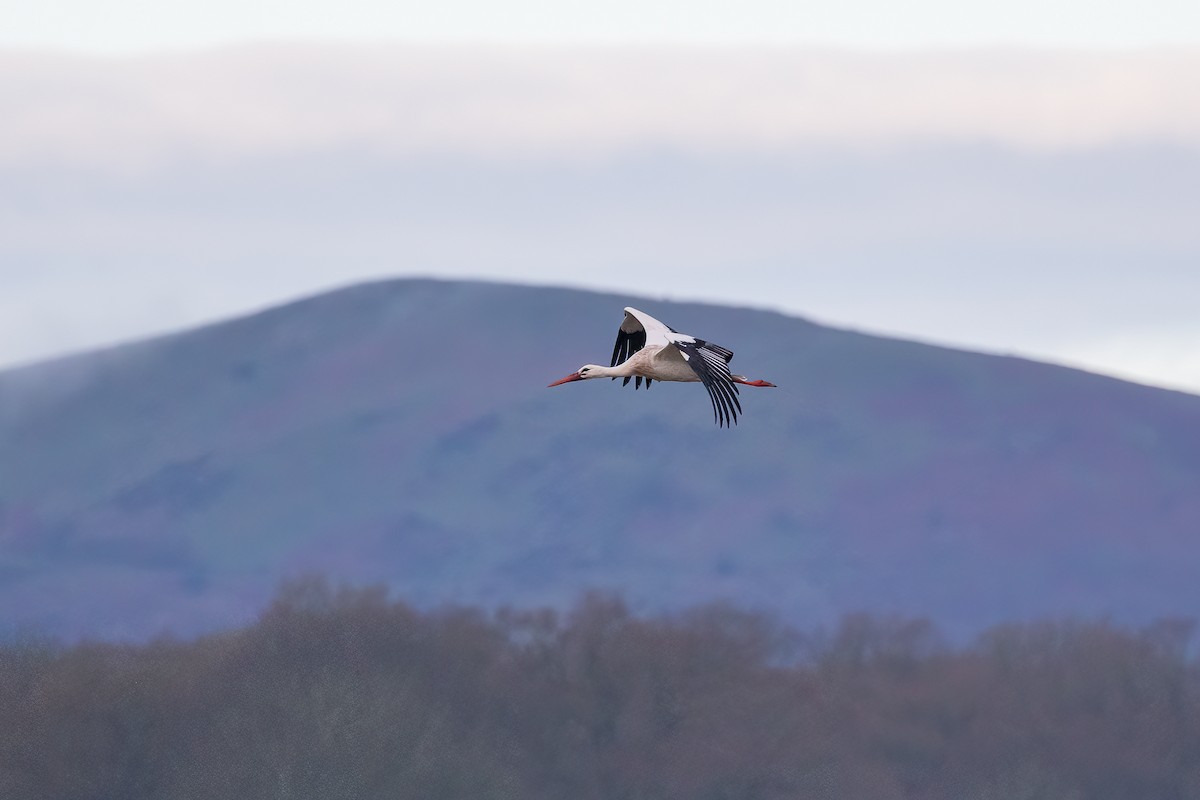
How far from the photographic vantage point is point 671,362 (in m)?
22.2

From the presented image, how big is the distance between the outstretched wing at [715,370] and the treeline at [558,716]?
1722 inches

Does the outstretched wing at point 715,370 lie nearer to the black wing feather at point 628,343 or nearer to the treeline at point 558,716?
the black wing feather at point 628,343

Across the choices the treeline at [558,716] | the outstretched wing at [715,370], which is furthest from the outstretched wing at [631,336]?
the treeline at [558,716]

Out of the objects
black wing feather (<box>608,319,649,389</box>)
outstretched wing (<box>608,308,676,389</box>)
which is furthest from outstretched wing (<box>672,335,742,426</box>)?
black wing feather (<box>608,319,649,389</box>)

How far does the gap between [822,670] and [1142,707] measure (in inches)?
499

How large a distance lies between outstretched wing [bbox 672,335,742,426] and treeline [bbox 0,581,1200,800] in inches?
1722

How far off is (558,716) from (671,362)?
185 feet

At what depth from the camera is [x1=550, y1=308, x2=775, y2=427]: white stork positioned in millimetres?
19438

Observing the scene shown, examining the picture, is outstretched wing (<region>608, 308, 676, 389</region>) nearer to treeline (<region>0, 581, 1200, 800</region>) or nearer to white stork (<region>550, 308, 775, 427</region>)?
white stork (<region>550, 308, 775, 427</region>)

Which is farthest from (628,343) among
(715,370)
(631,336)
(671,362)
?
(715,370)

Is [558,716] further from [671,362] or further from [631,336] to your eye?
[671,362]

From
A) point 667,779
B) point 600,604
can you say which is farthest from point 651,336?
point 600,604

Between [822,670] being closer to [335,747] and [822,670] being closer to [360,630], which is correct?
[360,630]

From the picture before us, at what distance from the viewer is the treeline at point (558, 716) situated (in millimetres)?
64938
